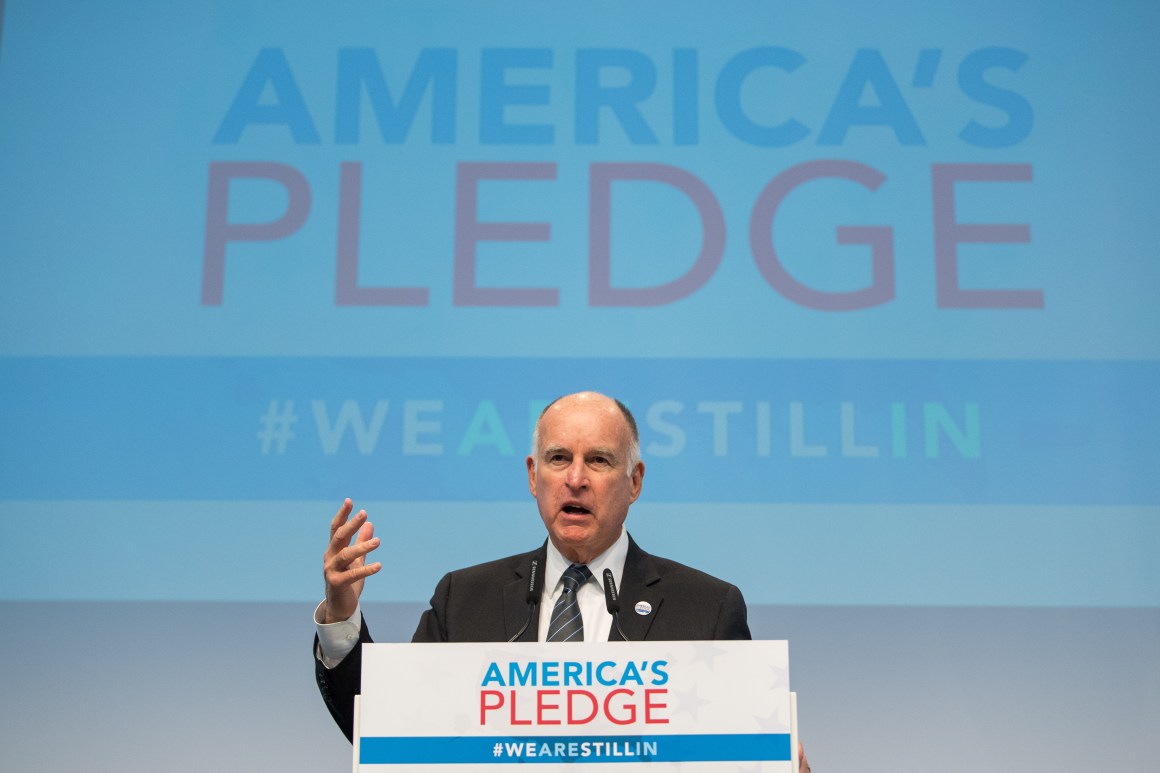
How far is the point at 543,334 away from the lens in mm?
3922

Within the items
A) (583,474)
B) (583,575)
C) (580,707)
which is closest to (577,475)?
(583,474)

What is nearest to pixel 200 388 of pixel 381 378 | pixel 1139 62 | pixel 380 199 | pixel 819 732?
pixel 381 378

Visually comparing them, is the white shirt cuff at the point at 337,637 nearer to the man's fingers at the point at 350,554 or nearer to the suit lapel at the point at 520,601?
the man's fingers at the point at 350,554

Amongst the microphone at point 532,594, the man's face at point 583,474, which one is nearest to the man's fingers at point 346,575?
the microphone at point 532,594

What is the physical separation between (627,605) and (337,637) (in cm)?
57

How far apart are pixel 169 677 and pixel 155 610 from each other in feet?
0.70

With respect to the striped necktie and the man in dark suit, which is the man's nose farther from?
the striped necktie

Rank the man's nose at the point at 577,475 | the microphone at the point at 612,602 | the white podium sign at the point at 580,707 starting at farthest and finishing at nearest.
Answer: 1. the man's nose at the point at 577,475
2. the microphone at the point at 612,602
3. the white podium sign at the point at 580,707

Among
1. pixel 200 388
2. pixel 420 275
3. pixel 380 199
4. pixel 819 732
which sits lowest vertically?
pixel 819 732

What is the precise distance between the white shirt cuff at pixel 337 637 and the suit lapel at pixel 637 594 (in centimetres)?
48

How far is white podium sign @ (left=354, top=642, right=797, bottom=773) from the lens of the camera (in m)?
1.77

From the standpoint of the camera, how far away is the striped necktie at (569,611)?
2.29 m

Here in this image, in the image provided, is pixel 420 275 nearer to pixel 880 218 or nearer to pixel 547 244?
pixel 547 244

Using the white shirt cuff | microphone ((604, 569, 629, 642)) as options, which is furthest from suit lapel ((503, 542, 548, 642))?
the white shirt cuff
